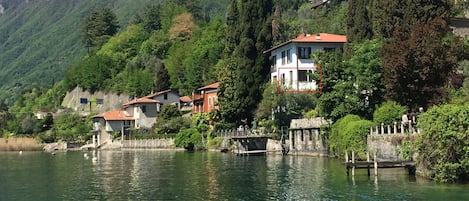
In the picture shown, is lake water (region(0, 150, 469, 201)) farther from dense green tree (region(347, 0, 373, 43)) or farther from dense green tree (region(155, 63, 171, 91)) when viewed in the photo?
dense green tree (region(155, 63, 171, 91))

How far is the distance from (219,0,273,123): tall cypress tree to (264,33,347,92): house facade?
1.98 m

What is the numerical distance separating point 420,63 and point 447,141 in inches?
449

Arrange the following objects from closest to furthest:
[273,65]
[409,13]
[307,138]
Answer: [409,13] → [307,138] → [273,65]

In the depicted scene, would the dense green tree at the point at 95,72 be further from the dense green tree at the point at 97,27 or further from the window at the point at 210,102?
the window at the point at 210,102

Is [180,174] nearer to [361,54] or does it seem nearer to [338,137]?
[338,137]

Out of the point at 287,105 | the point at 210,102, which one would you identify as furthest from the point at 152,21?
the point at 287,105

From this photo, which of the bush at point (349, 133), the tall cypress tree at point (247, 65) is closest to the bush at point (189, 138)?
the tall cypress tree at point (247, 65)

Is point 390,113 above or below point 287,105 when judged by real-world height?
below

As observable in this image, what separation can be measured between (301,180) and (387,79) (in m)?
10.9

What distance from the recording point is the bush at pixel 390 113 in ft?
152

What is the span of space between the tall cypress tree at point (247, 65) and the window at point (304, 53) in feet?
18.8

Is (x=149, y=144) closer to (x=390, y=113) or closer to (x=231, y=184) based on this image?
(x=390, y=113)

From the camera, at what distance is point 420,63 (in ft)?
144

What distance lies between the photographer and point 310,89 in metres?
73.2
